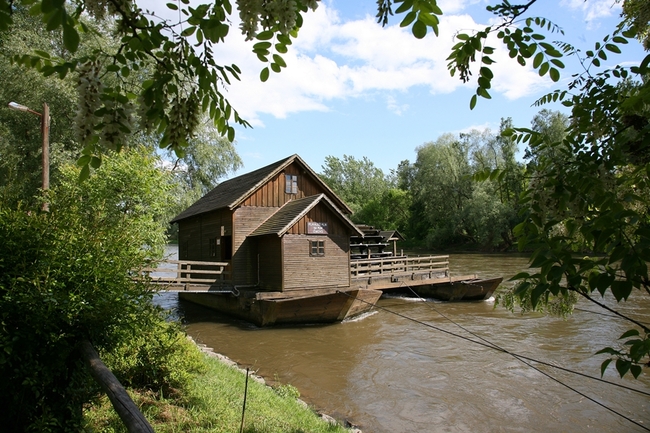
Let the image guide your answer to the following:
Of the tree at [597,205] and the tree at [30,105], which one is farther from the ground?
the tree at [30,105]

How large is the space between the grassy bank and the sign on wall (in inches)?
383

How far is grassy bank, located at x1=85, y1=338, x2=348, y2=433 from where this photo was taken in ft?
16.4

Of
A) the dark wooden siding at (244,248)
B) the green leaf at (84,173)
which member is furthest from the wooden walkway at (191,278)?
the green leaf at (84,173)

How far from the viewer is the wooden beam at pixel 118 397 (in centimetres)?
283

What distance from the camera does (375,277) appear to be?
2088 centimetres

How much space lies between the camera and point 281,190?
65.1ft

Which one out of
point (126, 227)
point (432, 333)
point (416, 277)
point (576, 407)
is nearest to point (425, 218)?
point (416, 277)

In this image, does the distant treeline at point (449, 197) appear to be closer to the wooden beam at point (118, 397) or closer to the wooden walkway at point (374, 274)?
the wooden walkway at point (374, 274)

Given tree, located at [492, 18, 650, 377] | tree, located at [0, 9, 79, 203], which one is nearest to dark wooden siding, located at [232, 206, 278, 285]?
tree, located at [0, 9, 79, 203]

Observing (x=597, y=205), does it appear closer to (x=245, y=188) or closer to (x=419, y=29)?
(x=419, y=29)

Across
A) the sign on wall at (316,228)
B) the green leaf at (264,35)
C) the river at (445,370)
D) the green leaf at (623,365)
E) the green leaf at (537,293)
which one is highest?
the green leaf at (264,35)

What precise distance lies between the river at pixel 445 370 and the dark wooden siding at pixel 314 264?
1.72 metres

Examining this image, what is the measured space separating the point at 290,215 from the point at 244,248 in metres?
2.52

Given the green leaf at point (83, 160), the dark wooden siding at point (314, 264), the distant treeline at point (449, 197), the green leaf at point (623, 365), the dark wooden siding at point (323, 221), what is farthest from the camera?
the distant treeline at point (449, 197)
